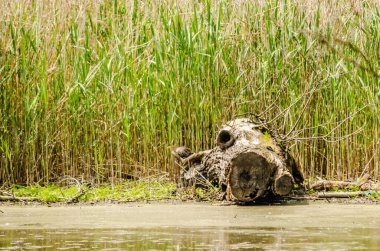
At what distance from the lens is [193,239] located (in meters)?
3.92

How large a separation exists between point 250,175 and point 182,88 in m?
1.48

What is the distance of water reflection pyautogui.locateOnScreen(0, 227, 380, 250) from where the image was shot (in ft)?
11.8

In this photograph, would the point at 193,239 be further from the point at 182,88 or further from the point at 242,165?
the point at 182,88

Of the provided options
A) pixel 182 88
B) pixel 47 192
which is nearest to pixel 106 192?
pixel 47 192

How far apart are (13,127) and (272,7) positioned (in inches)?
110

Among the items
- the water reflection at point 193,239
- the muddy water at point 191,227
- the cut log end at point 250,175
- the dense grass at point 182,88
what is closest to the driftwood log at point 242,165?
the cut log end at point 250,175

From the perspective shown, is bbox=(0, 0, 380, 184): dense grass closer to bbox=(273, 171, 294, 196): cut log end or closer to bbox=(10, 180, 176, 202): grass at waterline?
bbox=(10, 180, 176, 202): grass at waterline

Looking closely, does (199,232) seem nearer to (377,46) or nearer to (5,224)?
(5,224)

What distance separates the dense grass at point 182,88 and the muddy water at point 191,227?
115cm

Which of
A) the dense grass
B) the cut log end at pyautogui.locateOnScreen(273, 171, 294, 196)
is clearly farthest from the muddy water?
the dense grass

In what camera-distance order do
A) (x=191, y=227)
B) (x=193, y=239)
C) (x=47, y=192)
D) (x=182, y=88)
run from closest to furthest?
(x=193, y=239)
(x=191, y=227)
(x=47, y=192)
(x=182, y=88)

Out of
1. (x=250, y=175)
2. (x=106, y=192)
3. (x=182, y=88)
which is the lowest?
(x=106, y=192)

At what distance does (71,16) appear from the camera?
7723 millimetres

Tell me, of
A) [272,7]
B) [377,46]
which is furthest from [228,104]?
[377,46]
